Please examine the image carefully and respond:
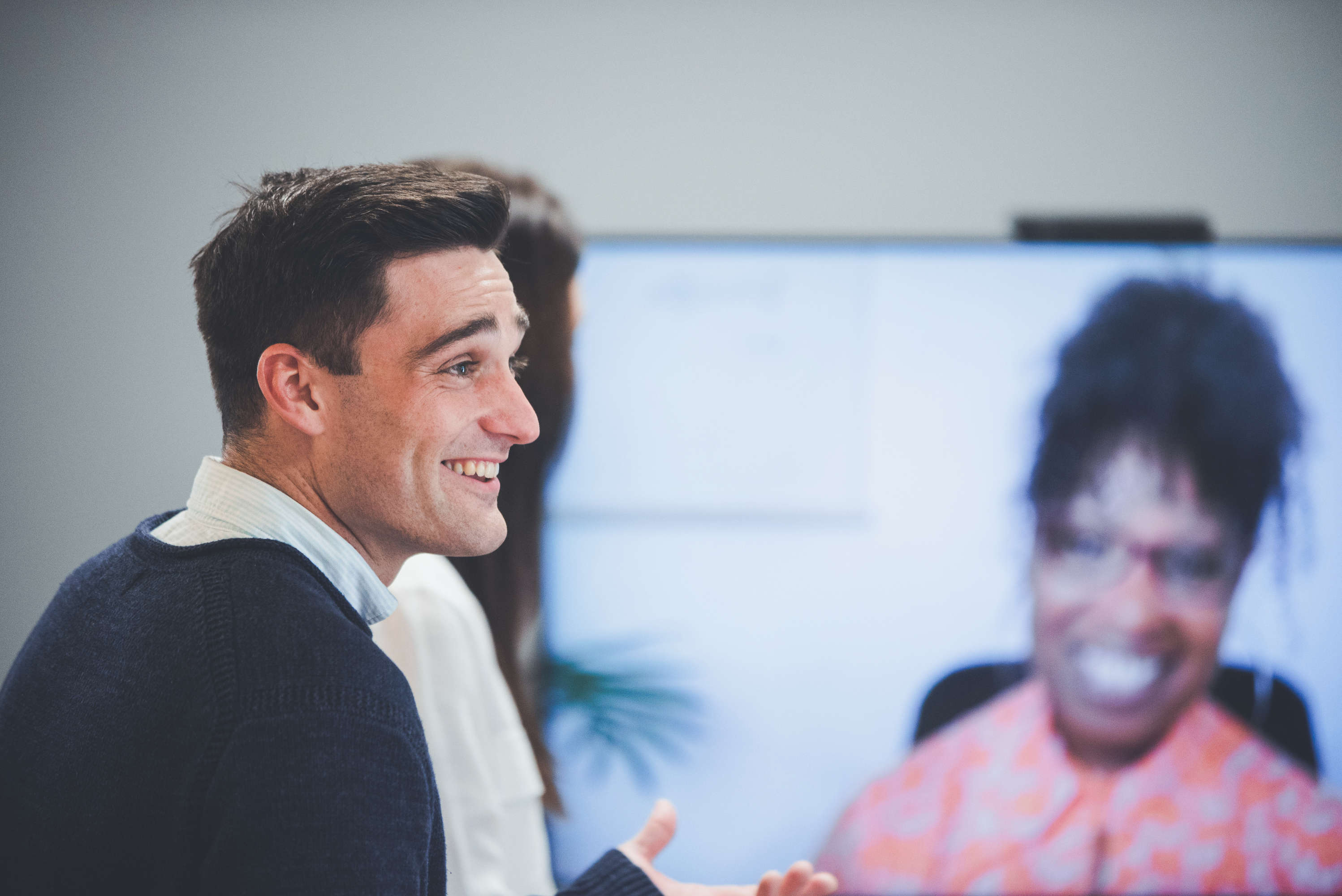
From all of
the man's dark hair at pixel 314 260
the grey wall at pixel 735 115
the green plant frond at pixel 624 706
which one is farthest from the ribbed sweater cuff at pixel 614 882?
the grey wall at pixel 735 115

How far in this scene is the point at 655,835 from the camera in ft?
3.07

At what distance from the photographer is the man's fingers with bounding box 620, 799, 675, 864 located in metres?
0.91

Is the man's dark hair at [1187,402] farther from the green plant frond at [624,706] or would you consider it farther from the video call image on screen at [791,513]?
the green plant frond at [624,706]

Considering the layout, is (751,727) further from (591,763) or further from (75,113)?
(75,113)

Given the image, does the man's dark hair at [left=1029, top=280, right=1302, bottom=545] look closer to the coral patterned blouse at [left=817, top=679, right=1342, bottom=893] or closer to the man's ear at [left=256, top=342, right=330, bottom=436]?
the coral patterned blouse at [left=817, top=679, right=1342, bottom=893]

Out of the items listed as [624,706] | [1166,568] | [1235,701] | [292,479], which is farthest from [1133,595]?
[292,479]

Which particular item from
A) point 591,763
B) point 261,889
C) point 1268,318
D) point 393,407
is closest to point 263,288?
point 393,407

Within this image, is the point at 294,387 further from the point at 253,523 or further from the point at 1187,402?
the point at 1187,402

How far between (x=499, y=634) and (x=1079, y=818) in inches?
49.3

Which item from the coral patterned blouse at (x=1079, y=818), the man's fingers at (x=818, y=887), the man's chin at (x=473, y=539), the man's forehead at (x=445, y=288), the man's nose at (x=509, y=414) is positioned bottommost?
the coral patterned blouse at (x=1079, y=818)

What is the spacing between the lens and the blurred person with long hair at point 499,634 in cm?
109

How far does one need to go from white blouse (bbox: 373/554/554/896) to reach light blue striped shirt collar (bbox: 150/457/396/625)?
29 centimetres

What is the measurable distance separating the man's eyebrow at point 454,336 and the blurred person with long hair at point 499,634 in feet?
0.47

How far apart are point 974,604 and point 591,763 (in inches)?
32.8
